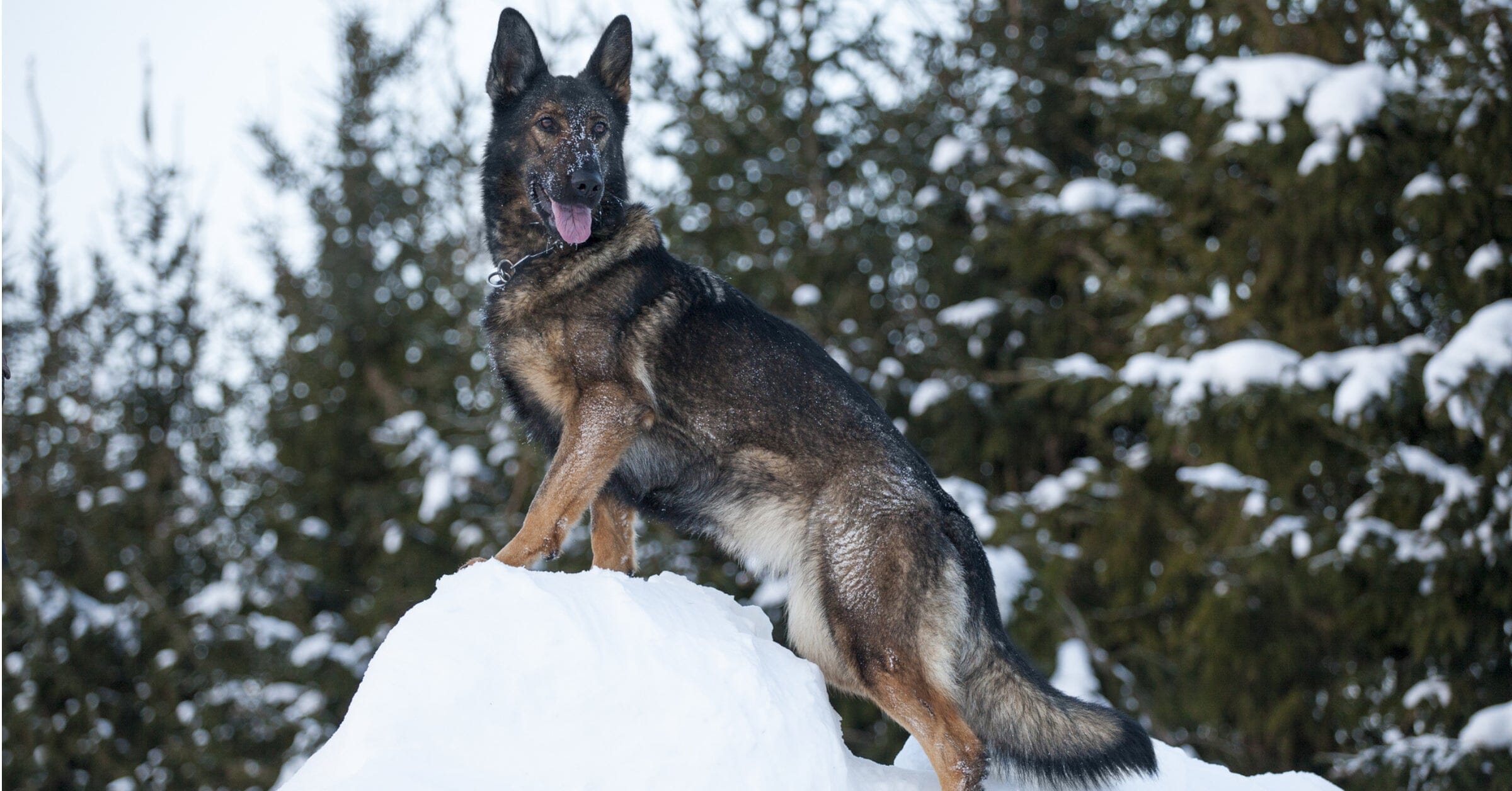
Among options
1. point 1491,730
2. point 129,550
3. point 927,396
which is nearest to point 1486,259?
point 1491,730

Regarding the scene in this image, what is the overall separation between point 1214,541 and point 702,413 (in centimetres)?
584

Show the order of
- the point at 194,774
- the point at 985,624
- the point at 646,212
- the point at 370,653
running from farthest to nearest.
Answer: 1. the point at 194,774
2. the point at 370,653
3. the point at 646,212
4. the point at 985,624

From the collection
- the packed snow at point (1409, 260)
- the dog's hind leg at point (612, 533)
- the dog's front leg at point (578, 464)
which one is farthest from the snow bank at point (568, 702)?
the packed snow at point (1409, 260)

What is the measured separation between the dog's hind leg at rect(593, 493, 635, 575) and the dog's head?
0.95 metres

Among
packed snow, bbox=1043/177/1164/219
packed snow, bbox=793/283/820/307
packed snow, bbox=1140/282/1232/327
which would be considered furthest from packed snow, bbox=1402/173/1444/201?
packed snow, bbox=793/283/820/307

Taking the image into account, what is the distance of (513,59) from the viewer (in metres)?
3.86

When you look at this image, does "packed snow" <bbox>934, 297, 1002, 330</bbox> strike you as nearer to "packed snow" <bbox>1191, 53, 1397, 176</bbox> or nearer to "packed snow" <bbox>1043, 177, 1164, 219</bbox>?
"packed snow" <bbox>1043, 177, 1164, 219</bbox>

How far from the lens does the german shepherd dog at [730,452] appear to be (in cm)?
321

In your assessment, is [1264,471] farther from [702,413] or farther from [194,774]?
[194,774]

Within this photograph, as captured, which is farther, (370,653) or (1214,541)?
(370,653)

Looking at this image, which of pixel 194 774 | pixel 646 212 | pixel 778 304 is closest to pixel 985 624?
pixel 646 212

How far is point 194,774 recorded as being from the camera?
12406 millimetres

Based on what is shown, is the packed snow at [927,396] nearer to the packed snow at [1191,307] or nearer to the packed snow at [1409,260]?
the packed snow at [1191,307]

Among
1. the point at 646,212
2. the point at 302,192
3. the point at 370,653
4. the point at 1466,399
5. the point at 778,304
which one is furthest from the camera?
the point at 302,192
